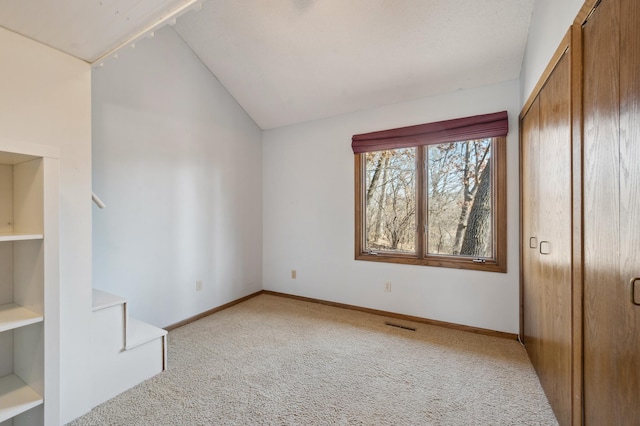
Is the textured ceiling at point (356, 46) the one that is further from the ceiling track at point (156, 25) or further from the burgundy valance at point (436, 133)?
the ceiling track at point (156, 25)

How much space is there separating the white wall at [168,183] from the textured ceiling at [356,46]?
1.47ft

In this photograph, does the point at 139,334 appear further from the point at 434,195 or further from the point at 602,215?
the point at 434,195

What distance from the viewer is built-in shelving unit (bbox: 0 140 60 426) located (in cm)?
128

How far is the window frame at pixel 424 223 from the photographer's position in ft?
8.70

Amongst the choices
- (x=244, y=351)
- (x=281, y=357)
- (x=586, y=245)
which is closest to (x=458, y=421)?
(x=586, y=245)

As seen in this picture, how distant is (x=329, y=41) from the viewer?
8.70 feet

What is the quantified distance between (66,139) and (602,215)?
262 centimetres

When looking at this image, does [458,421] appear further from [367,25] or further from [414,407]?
[367,25]

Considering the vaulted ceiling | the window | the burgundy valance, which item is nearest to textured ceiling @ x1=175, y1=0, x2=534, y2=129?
the vaulted ceiling

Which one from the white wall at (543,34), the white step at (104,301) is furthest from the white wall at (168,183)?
the white wall at (543,34)

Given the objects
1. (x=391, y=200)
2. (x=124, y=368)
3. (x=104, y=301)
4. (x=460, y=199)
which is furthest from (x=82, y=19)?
(x=460, y=199)

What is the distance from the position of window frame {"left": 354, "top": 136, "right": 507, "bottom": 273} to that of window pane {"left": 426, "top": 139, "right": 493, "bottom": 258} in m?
0.06

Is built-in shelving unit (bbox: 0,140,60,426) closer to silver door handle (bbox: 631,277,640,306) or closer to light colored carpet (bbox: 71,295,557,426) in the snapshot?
light colored carpet (bbox: 71,295,557,426)

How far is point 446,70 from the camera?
2682 mm
